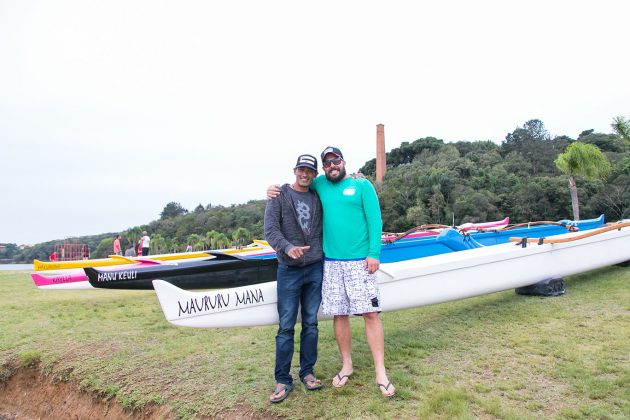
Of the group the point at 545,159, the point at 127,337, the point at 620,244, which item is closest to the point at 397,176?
the point at 545,159

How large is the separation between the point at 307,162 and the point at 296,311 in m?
1.00

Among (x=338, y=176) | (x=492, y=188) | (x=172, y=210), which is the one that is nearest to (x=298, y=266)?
(x=338, y=176)

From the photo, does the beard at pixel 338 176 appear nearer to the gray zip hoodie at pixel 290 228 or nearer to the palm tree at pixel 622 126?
the gray zip hoodie at pixel 290 228

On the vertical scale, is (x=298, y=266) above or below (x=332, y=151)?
below

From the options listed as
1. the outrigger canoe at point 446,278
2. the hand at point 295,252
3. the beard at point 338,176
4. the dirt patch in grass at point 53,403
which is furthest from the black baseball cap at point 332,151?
the dirt patch in grass at point 53,403

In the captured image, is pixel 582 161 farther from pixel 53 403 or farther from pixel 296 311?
pixel 53 403

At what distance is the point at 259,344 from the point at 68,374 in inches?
65.5

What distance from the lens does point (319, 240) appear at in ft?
9.11

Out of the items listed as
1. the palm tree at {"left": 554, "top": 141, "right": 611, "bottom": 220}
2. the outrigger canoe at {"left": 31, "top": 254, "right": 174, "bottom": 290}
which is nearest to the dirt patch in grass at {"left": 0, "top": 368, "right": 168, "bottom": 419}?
the outrigger canoe at {"left": 31, "top": 254, "right": 174, "bottom": 290}

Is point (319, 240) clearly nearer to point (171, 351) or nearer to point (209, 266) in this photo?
point (171, 351)

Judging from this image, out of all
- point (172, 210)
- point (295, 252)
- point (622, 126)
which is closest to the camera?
point (295, 252)

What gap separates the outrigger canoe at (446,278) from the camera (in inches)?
123

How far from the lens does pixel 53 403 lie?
3439mm

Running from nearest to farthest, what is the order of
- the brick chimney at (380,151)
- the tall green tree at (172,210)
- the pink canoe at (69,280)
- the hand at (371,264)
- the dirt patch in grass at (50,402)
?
1. the hand at (371,264)
2. the dirt patch in grass at (50,402)
3. the pink canoe at (69,280)
4. the brick chimney at (380,151)
5. the tall green tree at (172,210)
